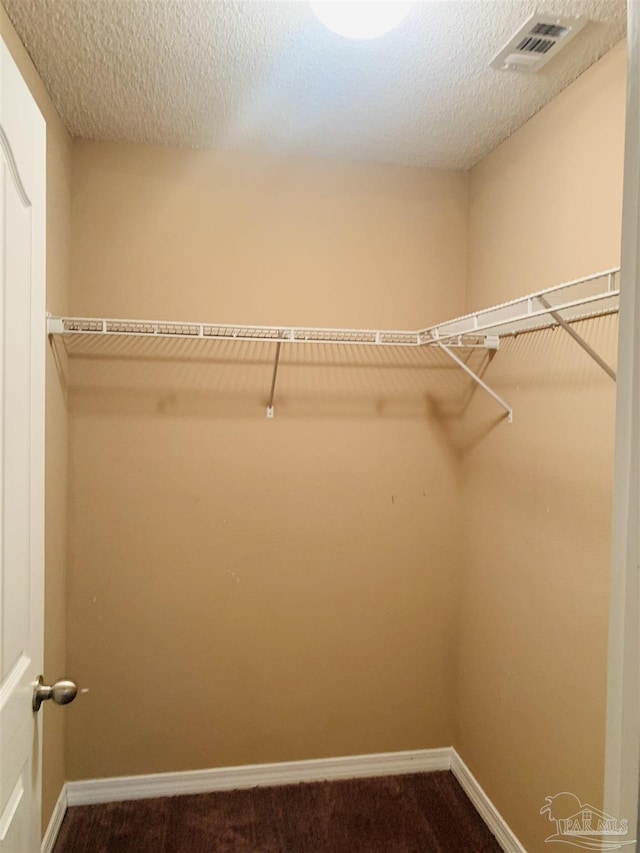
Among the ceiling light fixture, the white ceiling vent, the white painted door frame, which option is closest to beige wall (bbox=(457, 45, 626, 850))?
the white ceiling vent

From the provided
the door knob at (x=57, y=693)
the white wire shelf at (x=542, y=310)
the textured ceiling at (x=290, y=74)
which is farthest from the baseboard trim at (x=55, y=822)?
the textured ceiling at (x=290, y=74)

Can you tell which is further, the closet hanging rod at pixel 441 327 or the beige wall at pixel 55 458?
the beige wall at pixel 55 458

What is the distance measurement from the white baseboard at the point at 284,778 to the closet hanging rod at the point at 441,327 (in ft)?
5.60

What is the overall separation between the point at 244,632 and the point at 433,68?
2.07 m

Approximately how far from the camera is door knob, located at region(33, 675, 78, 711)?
103cm

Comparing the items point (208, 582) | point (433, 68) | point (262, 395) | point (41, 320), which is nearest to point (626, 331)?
A: point (41, 320)

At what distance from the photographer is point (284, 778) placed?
2.12m

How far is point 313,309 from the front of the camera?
6.93 ft

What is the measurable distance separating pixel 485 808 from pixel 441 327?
1790 millimetres

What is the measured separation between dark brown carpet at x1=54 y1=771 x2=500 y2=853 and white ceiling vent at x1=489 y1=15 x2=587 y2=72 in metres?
2.54

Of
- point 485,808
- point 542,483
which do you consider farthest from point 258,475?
point 485,808

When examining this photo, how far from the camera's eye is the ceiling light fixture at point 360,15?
123 centimetres

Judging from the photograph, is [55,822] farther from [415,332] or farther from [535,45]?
[535,45]

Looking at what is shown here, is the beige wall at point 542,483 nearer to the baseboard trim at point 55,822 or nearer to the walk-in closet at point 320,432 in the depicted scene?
the walk-in closet at point 320,432
